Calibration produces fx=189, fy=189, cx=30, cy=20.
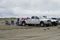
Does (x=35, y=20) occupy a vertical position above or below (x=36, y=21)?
above

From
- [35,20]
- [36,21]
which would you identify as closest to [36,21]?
[36,21]

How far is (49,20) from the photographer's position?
28.8 metres

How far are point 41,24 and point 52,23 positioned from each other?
6.61ft

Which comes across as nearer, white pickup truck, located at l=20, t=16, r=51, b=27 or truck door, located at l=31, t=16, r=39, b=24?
white pickup truck, located at l=20, t=16, r=51, b=27

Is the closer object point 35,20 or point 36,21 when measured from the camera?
point 36,21

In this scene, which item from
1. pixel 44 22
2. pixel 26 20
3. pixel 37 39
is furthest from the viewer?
pixel 26 20

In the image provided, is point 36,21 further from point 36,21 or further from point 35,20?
point 35,20

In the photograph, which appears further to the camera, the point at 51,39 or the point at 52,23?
the point at 52,23

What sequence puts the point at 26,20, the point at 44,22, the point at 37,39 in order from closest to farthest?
the point at 37,39 → the point at 44,22 → the point at 26,20

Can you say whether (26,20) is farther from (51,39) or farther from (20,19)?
(51,39)

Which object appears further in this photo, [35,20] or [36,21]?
[35,20]

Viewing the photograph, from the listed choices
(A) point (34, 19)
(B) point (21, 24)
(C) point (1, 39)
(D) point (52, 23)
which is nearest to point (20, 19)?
(B) point (21, 24)

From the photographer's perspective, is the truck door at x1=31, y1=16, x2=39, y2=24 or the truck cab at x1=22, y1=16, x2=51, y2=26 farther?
the truck door at x1=31, y1=16, x2=39, y2=24

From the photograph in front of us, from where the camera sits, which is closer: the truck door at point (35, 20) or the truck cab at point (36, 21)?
the truck cab at point (36, 21)
